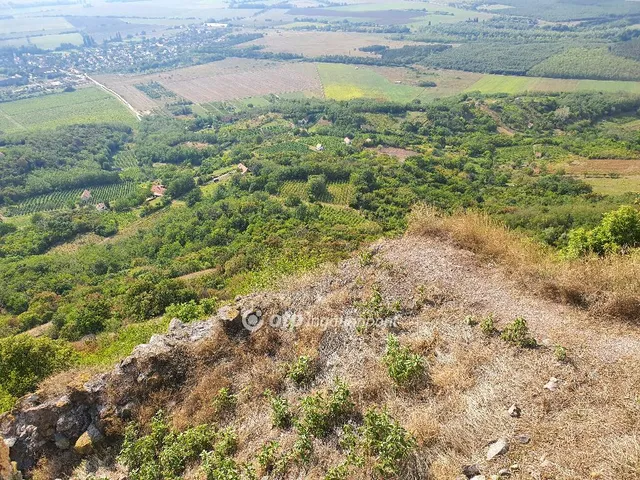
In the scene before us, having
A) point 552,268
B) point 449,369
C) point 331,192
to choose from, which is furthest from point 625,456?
point 331,192

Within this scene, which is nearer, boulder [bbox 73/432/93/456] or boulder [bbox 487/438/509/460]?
boulder [bbox 487/438/509/460]

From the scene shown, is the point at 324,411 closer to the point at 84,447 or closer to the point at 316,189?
the point at 84,447

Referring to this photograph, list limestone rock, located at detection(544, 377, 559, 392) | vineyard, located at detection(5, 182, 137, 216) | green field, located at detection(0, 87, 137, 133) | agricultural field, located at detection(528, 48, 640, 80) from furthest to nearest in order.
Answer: green field, located at detection(0, 87, 137, 133) < agricultural field, located at detection(528, 48, 640, 80) < vineyard, located at detection(5, 182, 137, 216) < limestone rock, located at detection(544, 377, 559, 392)

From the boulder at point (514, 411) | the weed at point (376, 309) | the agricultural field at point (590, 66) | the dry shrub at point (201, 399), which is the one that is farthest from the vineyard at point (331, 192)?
the agricultural field at point (590, 66)

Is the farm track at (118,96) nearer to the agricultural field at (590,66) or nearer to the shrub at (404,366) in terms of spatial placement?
the agricultural field at (590,66)

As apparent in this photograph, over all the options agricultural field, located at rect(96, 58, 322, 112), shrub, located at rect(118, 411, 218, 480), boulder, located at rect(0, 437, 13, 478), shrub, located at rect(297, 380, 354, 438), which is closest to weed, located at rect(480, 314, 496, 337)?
shrub, located at rect(297, 380, 354, 438)

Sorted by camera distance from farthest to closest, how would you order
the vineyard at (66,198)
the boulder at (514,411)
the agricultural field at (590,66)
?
the agricultural field at (590,66) → the vineyard at (66,198) → the boulder at (514,411)

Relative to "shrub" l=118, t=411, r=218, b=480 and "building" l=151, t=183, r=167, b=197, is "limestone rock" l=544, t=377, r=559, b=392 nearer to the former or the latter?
"shrub" l=118, t=411, r=218, b=480
